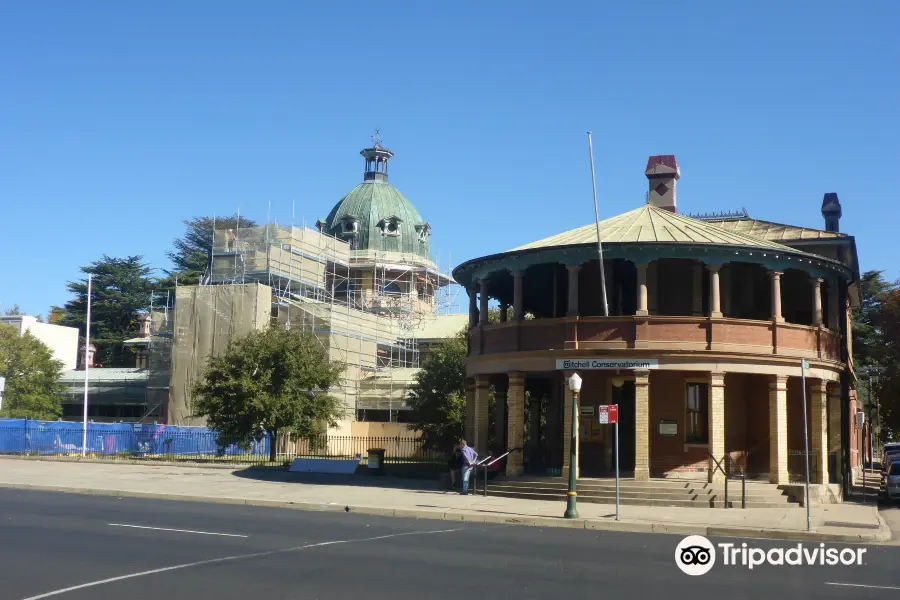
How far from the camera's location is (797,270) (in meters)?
28.6

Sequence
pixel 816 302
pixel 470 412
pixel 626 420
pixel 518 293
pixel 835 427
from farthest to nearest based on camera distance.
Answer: pixel 470 412
pixel 835 427
pixel 626 420
pixel 518 293
pixel 816 302

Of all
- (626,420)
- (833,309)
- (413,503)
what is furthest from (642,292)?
(413,503)

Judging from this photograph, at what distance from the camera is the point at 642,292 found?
86.8 feet

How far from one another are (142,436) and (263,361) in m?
8.89

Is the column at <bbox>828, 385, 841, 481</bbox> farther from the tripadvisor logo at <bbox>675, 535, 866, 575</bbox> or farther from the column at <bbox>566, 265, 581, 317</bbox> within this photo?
the tripadvisor logo at <bbox>675, 535, 866, 575</bbox>

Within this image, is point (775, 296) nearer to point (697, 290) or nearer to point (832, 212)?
point (697, 290)

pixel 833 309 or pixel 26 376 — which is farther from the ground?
pixel 833 309

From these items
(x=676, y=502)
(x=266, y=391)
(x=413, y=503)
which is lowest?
(x=413, y=503)

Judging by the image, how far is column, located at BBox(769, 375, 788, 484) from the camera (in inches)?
1029

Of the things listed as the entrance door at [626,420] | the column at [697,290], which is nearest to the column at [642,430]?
the entrance door at [626,420]

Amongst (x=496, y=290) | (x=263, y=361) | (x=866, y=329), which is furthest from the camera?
(x=866, y=329)

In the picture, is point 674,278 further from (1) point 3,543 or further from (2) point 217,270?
(2) point 217,270

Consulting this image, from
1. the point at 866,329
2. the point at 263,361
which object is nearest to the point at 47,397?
the point at 263,361

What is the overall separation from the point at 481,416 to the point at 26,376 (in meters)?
41.1
